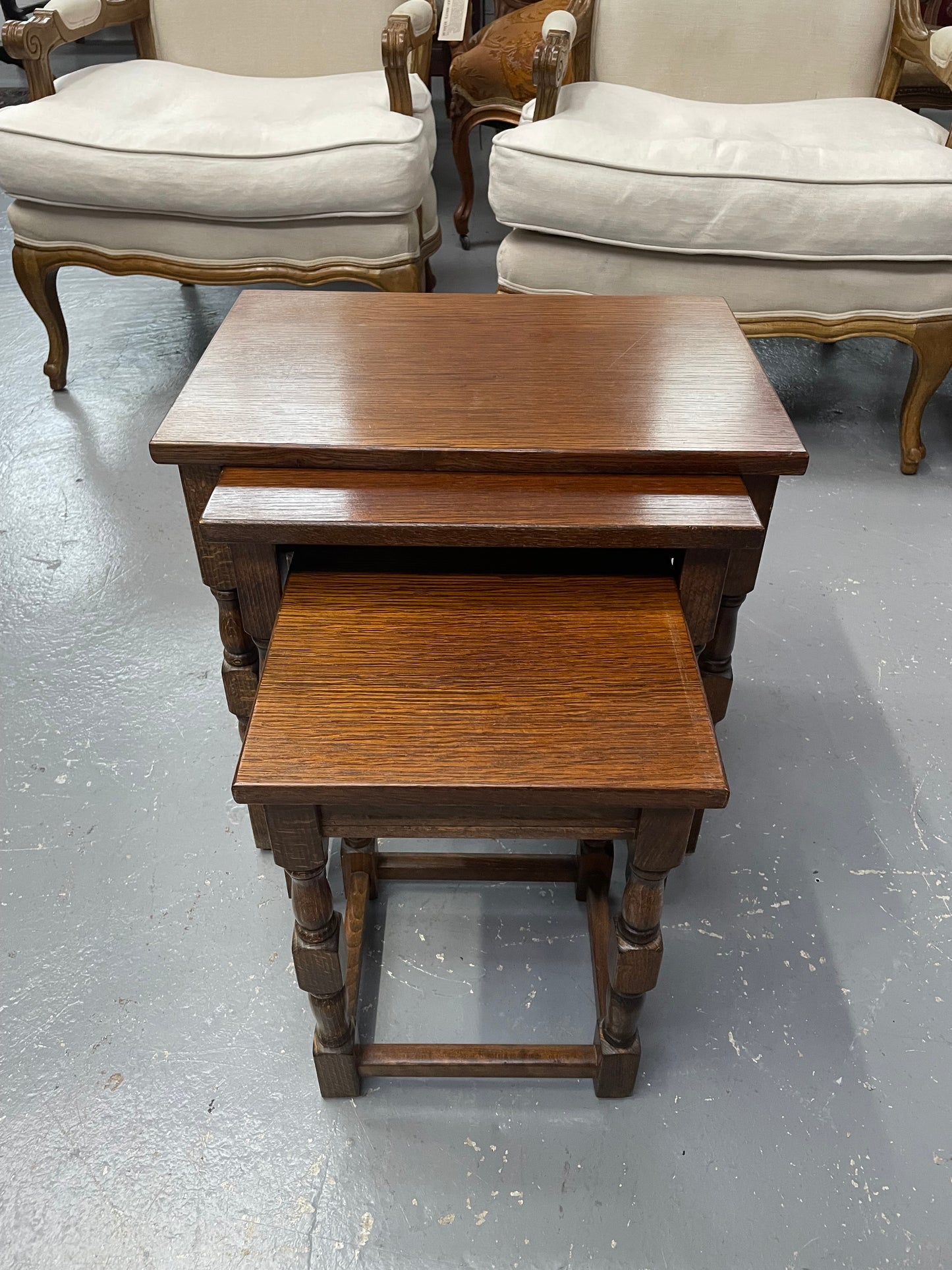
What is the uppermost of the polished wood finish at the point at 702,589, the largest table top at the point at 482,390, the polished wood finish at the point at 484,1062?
the largest table top at the point at 482,390

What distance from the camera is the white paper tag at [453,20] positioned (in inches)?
85.1

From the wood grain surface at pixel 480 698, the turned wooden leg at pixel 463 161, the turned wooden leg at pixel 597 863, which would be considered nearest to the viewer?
the wood grain surface at pixel 480 698

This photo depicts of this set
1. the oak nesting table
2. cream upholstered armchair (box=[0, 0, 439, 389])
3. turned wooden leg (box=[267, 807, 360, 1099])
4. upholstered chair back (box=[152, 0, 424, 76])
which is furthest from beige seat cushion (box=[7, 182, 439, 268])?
turned wooden leg (box=[267, 807, 360, 1099])

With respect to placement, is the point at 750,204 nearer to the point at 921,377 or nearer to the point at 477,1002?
the point at 921,377

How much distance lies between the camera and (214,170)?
182cm

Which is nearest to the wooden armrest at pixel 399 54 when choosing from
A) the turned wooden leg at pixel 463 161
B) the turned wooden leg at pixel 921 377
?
the turned wooden leg at pixel 463 161

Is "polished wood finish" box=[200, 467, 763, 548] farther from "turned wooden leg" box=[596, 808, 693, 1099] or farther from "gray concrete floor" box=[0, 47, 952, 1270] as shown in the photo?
"gray concrete floor" box=[0, 47, 952, 1270]

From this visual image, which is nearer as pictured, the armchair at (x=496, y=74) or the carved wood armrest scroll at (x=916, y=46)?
the carved wood armrest scroll at (x=916, y=46)

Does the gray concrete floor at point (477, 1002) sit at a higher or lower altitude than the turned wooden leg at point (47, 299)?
lower

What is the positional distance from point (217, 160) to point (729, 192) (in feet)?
3.13

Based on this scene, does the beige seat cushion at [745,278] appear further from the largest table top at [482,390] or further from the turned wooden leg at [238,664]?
the turned wooden leg at [238,664]

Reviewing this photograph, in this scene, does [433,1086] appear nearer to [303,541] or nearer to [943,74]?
[303,541]

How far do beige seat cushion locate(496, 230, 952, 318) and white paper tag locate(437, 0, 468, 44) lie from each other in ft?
2.13

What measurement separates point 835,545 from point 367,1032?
3.95 feet
